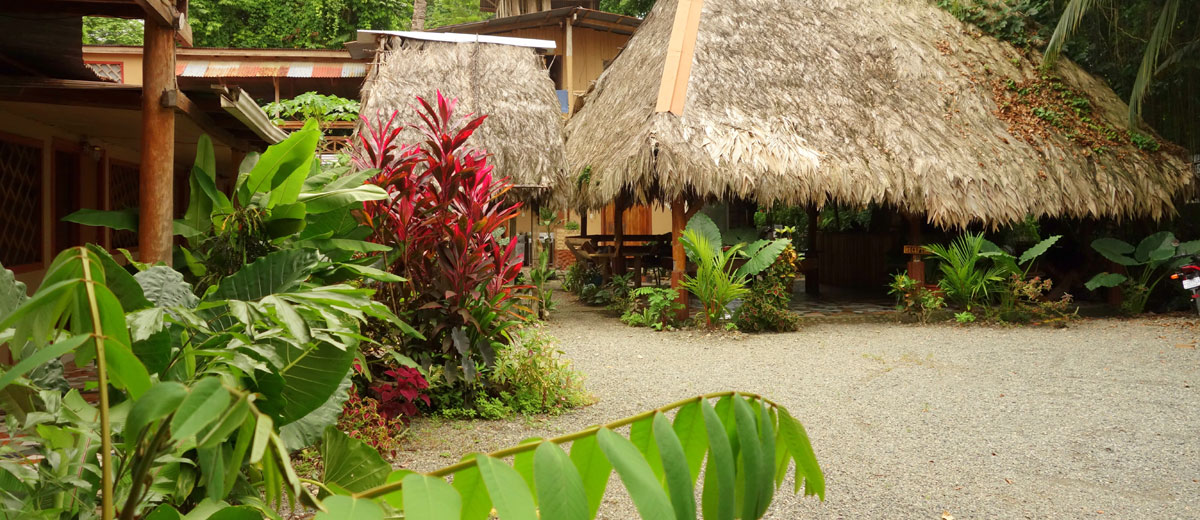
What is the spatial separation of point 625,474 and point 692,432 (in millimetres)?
171

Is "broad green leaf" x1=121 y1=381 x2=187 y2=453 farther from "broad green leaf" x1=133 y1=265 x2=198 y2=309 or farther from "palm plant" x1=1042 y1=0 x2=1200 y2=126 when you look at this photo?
"palm plant" x1=1042 y1=0 x2=1200 y2=126

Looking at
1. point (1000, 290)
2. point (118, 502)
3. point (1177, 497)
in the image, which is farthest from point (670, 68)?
point (118, 502)

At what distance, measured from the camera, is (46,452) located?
1533 millimetres

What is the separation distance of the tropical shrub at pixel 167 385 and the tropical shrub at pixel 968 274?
8306 mm

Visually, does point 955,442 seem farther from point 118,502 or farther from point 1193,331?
point 1193,331

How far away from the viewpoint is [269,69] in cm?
1390

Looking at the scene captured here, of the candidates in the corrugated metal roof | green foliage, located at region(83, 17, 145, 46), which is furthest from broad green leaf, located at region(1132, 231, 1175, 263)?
green foliage, located at region(83, 17, 145, 46)

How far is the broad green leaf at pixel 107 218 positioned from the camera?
3.20 metres

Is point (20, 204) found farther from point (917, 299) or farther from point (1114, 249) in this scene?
point (1114, 249)

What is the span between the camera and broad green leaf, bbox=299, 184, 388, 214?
325 centimetres

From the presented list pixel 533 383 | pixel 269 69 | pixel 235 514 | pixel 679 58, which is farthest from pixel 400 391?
pixel 269 69

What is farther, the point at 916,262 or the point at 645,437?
the point at 916,262

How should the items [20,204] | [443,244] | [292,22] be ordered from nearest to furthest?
[443,244] → [20,204] → [292,22]

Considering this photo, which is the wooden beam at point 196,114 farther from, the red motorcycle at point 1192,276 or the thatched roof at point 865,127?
the red motorcycle at point 1192,276
